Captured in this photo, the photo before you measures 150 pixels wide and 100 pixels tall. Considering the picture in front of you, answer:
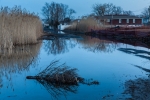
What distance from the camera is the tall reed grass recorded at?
14437 mm

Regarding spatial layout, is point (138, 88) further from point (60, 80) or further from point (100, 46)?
point (100, 46)

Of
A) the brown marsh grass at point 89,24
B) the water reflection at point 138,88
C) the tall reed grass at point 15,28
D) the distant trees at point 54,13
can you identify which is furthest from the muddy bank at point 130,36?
the distant trees at point 54,13

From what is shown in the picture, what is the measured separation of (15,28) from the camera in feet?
58.8

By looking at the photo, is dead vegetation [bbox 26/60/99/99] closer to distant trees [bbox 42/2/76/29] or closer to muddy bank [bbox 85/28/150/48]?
muddy bank [bbox 85/28/150/48]

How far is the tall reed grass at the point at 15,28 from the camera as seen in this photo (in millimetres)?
14437

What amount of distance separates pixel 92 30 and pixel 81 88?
38.8 metres

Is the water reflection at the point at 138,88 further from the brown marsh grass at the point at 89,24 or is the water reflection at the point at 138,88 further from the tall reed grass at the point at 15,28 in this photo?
the brown marsh grass at the point at 89,24

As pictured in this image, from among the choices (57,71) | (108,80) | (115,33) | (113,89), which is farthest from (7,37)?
(115,33)

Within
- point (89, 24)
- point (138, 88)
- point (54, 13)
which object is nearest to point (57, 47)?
point (138, 88)

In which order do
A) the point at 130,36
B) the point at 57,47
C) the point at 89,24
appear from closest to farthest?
the point at 57,47 < the point at 130,36 < the point at 89,24

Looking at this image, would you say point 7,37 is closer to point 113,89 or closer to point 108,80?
point 108,80

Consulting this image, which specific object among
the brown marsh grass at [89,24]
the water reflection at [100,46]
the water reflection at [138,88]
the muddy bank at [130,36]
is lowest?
the water reflection at [138,88]

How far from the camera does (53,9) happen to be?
10262 centimetres

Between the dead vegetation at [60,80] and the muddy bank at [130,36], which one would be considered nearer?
the dead vegetation at [60,80]
